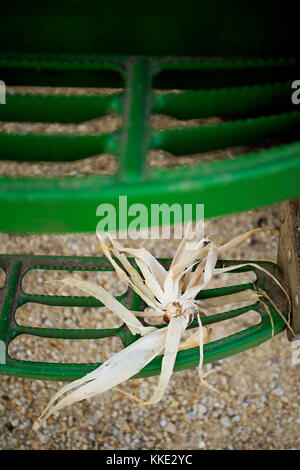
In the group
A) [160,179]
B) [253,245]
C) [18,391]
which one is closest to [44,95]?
[160,179]

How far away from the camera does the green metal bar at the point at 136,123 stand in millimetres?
566

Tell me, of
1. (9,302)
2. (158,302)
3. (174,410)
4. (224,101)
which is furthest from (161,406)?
(224,101)

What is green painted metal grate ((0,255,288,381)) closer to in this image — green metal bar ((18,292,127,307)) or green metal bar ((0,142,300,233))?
green metal bar ((18,292,127,307))

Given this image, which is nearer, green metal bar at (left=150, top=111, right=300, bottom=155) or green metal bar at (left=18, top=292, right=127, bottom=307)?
green metal bar at (left=150, top=111, right=300, bottom=155)

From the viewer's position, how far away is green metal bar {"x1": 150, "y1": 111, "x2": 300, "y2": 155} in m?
0.62

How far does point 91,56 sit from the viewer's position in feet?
2.33

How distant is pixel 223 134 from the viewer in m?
0.64

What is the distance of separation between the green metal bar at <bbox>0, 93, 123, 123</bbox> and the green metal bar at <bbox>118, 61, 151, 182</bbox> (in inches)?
0.8

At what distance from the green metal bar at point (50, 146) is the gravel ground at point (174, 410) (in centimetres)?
98

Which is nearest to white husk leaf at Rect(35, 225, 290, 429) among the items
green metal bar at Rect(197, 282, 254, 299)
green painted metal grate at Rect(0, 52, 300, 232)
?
green metal bar at Rect(197, 282, 254, 299)

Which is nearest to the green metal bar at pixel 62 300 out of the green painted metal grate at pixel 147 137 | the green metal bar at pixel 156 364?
the green metal bar at pixel 156 364

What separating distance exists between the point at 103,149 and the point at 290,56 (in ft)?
1.00

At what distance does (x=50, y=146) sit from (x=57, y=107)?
0.06 metres

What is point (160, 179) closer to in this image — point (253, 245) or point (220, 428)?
point (220, 428)
